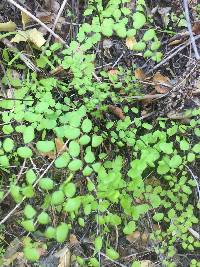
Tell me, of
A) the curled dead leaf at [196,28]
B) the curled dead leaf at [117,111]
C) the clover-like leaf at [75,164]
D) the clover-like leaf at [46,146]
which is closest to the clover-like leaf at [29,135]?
the clover-like leaf at [46,146]

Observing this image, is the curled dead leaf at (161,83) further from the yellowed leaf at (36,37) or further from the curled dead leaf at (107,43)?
the yellowed leaf at (36,37)

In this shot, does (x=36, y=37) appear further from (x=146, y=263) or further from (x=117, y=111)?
(x=146, y=263)

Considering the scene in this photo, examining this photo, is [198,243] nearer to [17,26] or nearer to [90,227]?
[90,227]

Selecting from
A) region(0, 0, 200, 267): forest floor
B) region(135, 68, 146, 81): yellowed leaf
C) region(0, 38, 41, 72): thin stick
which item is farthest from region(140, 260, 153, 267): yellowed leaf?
region(0, 38, 41, 72): thin stick

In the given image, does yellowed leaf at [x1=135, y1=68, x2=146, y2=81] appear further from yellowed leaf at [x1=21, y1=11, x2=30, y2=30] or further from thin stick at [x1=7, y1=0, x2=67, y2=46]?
yellowed leaf at [x1=21, y1=11, x2=30, y2=30]

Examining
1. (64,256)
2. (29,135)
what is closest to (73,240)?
(64,256)

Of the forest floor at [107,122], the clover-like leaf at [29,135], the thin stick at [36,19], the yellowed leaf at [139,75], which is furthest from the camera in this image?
the yellowed leaf at [139,75]

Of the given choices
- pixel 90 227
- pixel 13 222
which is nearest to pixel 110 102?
pixel 90 227
